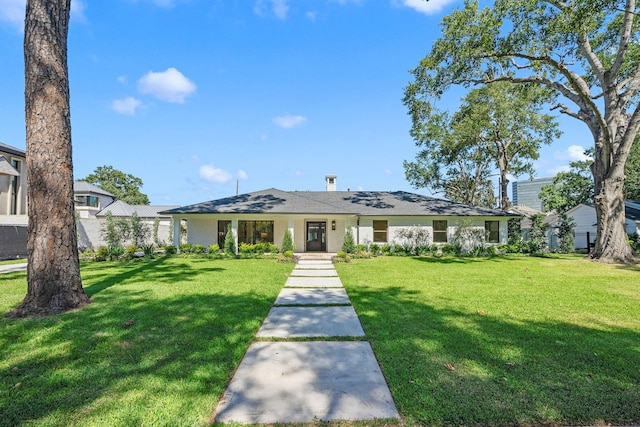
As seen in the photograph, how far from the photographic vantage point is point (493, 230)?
1870 centimetres

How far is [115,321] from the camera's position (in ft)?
15.3

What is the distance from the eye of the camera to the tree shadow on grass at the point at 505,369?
92.2 inches

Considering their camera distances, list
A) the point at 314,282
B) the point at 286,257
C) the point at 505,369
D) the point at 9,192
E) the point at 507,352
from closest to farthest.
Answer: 1. the point at 505,369
2. the point at 507,352
3. the point at 314,282
4. the point at 286,257
5. the point at 9,192

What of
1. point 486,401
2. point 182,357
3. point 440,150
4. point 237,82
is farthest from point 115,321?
point 440,150

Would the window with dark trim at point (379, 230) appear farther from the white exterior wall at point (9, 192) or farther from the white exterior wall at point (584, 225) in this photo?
the white exterior wall at point (9, 192)

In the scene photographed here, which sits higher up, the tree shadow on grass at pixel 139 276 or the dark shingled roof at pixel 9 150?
the dark shingled roof at pixel 9 150

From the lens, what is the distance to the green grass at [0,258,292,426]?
2.35m

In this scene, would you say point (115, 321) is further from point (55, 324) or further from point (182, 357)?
point (182, 357)

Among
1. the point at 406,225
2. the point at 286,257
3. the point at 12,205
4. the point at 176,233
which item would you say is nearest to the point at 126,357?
the point at 286,257

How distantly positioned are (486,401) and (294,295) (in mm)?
4848

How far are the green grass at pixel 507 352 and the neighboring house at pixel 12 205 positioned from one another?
17.5 meters

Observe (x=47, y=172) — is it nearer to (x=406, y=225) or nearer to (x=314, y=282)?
(x=314, y=282)

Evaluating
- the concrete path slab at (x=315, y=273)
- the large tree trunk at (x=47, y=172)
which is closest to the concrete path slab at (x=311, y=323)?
the large tree trunk at (x=47, y=172)

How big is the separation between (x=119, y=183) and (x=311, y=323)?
61.3 m
